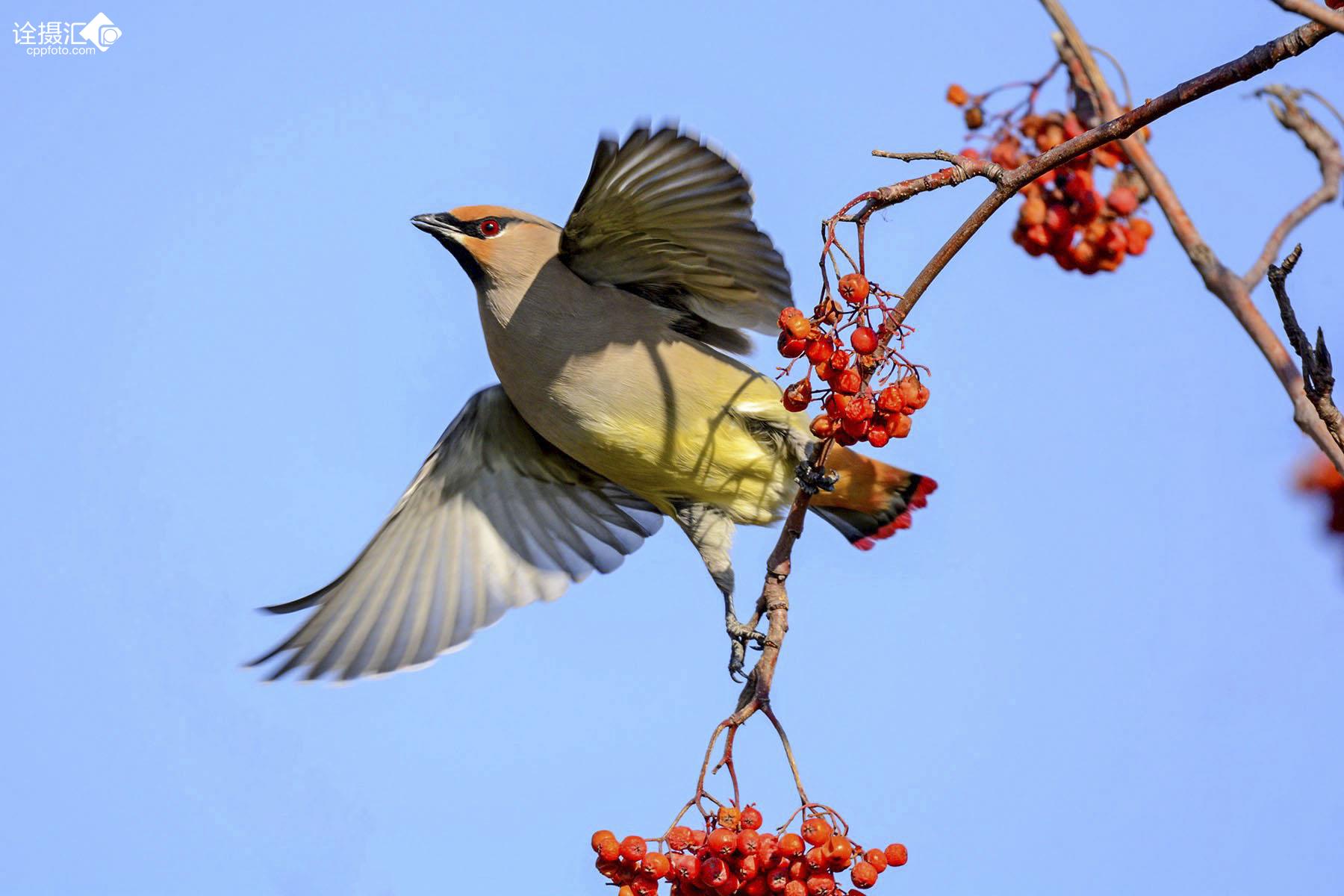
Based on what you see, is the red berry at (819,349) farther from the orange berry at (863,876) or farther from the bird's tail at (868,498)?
the bird's tail at (868,498)

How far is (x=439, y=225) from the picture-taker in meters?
4.93

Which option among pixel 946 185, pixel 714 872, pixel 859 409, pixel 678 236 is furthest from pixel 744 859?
pixel 678 236

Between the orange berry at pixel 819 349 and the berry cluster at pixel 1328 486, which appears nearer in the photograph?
the orange berry at pixel 819 349

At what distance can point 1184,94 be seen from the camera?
220 cm

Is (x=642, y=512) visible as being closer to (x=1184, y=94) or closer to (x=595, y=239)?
(x=595, y=239)

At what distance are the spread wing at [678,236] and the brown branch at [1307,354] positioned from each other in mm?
2086

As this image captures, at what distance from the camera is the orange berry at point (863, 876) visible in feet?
9.66

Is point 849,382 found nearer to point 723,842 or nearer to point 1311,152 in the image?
point 723,842

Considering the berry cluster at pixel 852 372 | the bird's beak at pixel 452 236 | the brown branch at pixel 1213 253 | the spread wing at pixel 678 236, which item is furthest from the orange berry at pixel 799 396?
the bird's beak at pixel 452 236

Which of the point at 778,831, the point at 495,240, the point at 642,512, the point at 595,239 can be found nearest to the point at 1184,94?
the point at 778,831

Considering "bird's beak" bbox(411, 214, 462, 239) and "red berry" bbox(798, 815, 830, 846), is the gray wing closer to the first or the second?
"bird's beak" bbox(411, 214, 462, 239)

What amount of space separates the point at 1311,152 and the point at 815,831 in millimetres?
2096

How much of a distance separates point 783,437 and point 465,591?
4.90 ft

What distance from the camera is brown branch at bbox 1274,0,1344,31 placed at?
1956 millimetres
